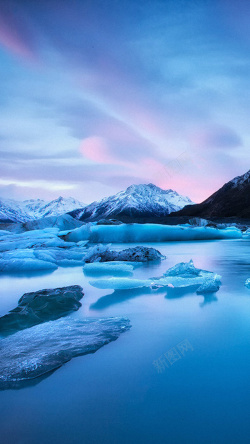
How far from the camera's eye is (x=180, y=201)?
586 feet

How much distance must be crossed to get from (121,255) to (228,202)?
7308 cm

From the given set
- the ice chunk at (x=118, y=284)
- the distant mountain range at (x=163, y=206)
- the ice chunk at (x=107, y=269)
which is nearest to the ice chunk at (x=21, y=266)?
the ice chunk at (x=107, y=269)

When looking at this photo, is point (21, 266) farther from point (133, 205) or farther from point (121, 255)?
point (133, 205)

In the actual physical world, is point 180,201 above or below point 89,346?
above

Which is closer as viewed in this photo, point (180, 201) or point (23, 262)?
point (23, 262)

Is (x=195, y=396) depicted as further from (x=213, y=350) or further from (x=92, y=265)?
(x=92, y=265)

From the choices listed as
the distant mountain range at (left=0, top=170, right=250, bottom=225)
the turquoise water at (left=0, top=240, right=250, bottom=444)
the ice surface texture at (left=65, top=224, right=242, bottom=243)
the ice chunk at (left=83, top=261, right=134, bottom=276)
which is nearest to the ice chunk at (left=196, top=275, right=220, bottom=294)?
the turquoise water at (left=0, top=240, right=250, bottom=444)

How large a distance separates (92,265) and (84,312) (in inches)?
92.1

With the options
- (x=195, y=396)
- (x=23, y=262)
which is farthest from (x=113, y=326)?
(x=23, y=262)

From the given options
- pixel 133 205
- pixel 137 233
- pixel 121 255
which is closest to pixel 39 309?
pixel 121 255

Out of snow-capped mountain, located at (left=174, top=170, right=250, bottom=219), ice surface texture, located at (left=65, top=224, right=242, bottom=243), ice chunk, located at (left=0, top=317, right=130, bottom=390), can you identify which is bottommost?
ice chunk, located at (left=0, top=317, right=130, bottom=390)

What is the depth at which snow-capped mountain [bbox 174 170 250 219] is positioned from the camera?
69731mm

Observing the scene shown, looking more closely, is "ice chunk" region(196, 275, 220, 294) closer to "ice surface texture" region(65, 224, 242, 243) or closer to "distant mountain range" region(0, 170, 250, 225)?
"ice surface texture" region(65, 224, 242, 243)

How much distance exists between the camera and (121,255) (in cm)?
545
